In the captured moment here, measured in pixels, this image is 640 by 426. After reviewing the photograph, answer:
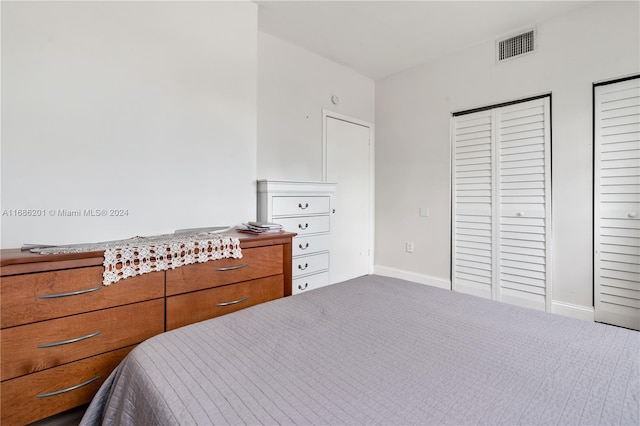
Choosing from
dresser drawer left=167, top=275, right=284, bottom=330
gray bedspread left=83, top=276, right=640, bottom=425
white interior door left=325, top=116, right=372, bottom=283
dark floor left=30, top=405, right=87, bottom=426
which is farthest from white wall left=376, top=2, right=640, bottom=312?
dark floor left=30, top=405, right=87, bottom=426

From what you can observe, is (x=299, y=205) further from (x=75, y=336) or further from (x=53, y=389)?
(x=53, y=389)

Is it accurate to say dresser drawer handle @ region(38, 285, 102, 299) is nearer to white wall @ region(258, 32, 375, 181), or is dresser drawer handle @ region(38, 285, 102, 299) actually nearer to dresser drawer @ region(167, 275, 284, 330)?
dresser drawer @ region(167, 275, 284, 330)

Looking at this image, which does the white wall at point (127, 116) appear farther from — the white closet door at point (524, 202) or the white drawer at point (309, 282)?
the white closet door at point (524, 202)

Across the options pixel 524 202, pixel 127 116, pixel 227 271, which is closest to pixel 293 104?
pixel 127 116

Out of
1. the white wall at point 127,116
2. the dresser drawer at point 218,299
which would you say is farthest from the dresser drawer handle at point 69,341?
the white wall at point 127,116

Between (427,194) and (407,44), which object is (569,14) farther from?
(427,194)

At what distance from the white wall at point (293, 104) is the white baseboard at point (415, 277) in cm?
162

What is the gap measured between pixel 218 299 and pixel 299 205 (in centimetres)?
121

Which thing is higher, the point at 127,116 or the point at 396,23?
the point at 396,23

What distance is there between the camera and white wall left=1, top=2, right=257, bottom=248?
1.58 meters

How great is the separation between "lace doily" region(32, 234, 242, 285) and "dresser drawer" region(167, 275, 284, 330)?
A: 0.20m

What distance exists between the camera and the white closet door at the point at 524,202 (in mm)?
2727

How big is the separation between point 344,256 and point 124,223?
248 centimetres

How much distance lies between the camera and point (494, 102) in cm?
304
